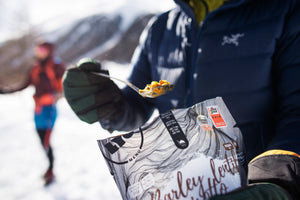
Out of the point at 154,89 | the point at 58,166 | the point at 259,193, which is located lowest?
the point at 58,166

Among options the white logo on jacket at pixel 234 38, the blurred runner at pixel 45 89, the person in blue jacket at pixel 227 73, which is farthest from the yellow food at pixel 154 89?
the blurred runner at pixel 45 89

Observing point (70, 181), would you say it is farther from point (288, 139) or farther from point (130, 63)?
point (288, 139)

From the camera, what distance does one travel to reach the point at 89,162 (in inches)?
76.0

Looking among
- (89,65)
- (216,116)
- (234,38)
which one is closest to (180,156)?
(216,116)

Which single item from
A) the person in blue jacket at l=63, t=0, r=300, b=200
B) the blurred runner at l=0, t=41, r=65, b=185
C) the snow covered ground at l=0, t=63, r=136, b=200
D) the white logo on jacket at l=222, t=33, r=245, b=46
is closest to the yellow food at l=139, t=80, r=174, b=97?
the person in blue jacket at l=63, t=0, r=300, b=200

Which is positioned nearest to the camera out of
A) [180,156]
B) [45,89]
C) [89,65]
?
[180,156]

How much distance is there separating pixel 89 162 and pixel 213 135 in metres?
1.93

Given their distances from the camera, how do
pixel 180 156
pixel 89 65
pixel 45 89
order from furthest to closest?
1. pixel 45 89
2. pixel 89 65
3. pixel 180 156

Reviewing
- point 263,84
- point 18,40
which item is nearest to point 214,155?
point 263,84

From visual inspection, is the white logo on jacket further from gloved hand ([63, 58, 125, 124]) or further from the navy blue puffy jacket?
gloved hand ([63, 58, 125, 124])

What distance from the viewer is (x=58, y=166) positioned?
210cm

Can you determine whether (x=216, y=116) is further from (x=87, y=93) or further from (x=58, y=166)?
(x=58, y=166)

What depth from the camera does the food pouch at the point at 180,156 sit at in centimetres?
17

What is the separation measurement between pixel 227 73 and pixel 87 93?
0.23 meters
